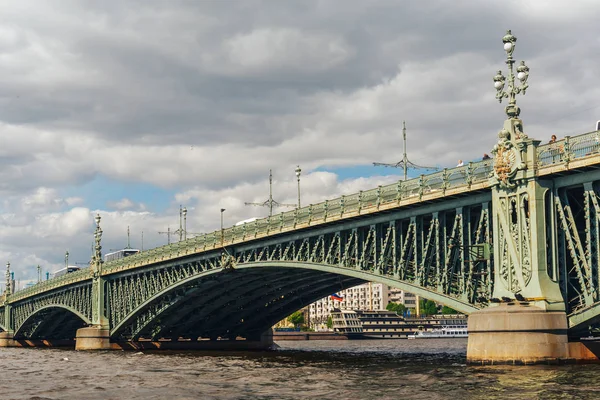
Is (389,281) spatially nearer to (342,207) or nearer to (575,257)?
(342,207)

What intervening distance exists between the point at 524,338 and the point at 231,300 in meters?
54.9

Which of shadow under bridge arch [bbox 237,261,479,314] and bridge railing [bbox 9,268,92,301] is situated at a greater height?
bridge railing [bbox 9,268,92,301]

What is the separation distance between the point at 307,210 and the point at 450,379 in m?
27.7

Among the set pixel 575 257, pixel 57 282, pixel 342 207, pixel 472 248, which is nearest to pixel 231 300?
pixel 342 207

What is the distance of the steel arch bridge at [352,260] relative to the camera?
45.7 meters

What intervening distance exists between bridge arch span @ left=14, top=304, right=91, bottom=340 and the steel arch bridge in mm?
12693

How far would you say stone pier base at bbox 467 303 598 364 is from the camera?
4353 cm

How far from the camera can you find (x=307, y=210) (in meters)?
69.6

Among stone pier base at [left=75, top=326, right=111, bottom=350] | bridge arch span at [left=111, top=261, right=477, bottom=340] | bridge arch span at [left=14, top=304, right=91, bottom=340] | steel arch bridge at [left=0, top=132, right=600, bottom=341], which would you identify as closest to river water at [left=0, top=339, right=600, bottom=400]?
steel arch bridge at [left=0, top=132, right=600, bottom=341]

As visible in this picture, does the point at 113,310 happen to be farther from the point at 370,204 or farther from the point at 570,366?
the point at 570,366

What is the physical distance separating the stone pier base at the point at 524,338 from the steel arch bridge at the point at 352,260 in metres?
1.35

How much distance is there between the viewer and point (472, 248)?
51.4 meters

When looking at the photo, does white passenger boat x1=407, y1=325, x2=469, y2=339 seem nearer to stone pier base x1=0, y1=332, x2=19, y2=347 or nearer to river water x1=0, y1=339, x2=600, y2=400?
stone pier base x1=0, y1=332, x2=19, y2=347

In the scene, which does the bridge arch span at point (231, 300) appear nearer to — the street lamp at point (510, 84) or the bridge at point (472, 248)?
the bridge at point (472, 248)
